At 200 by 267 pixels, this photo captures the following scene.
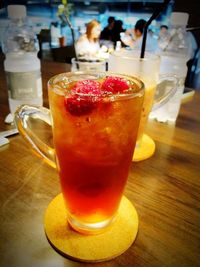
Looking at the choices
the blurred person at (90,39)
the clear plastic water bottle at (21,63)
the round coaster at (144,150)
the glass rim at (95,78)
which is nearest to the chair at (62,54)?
the blurred person at (90,39)

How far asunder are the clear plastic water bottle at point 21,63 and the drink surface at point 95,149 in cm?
52

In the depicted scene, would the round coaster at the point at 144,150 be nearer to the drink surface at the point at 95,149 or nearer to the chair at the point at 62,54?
the drink surface at the point at 95,149

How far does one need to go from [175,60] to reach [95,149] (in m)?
0.87

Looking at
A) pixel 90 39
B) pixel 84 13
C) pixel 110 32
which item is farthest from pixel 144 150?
pixel 84 13

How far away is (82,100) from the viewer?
1.43ft

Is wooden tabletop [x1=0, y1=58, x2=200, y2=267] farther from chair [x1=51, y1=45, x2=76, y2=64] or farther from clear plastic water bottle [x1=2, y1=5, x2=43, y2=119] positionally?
chair [x1=51, y1=45, x2=76, y2=64]

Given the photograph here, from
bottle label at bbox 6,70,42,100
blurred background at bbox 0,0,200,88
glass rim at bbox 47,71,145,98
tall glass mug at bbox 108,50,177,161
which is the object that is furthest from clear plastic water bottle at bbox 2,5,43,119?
blurred background at bbox 0,0,200,88

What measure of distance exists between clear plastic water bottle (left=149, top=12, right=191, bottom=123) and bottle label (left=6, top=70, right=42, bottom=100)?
54cm

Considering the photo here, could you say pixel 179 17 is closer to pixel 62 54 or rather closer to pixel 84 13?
pixel 62 54

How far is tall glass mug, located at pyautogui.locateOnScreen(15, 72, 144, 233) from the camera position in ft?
1.49

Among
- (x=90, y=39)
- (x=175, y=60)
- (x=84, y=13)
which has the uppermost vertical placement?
(x=84, y=13)

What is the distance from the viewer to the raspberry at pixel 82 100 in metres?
0.44

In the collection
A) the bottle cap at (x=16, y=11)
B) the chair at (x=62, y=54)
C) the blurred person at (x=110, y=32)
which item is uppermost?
the bottle cap at (x=16, y=11)

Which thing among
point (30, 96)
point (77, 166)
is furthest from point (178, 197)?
point (30, 96)
